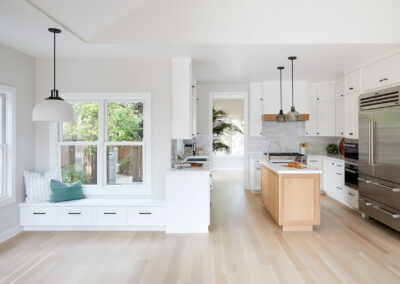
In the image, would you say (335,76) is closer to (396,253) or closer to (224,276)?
(396,253)

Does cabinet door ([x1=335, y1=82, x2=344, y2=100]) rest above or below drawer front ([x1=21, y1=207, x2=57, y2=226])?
above

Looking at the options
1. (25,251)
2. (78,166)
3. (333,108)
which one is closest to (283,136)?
(333,108)

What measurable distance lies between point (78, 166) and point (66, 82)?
49.3 inches

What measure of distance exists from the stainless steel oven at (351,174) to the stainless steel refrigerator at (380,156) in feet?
0.84

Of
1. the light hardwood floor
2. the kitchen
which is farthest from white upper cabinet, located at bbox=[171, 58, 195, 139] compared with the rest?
the light hardwood floor

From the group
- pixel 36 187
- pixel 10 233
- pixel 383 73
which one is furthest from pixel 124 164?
pixel 383 73

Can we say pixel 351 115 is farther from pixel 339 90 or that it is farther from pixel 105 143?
pixel 105 143

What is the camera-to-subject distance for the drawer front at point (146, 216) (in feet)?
13.0

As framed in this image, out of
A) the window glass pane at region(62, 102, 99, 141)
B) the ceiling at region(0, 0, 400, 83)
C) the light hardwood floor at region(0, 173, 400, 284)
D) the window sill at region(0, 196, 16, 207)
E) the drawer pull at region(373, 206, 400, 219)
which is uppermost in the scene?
the ceiling at region(0, 0, 400, 83)

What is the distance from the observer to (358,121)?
14.9ft

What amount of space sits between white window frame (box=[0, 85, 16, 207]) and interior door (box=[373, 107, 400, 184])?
4919 mm

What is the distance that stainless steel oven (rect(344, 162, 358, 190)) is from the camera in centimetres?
474

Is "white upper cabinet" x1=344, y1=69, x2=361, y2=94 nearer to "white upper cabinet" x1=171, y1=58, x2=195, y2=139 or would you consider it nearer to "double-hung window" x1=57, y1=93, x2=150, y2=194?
"white upper cabinet" x1=171, y1=58, x2=195, y2=139

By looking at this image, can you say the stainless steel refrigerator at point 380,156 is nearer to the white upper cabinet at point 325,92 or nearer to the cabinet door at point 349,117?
the cabinet door at point 349,117
